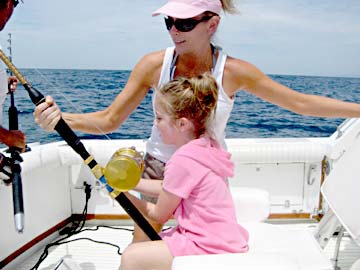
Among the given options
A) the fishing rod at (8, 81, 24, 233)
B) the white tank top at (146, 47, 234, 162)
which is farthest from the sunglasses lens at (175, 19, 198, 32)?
the fishing rod at (8, 81, 24, 233)

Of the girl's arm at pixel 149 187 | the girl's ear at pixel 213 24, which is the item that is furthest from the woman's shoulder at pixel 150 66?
the girl's arm at pixel 149 187

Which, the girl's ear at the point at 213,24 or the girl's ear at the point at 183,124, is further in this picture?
the girl's ear at the point at 213,24

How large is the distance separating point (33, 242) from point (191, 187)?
175 cm

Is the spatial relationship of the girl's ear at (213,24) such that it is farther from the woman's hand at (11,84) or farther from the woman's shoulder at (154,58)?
the woman's hand at (11,84)

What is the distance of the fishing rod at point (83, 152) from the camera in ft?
4.65

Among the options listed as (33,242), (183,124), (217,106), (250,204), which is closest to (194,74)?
(217,106)

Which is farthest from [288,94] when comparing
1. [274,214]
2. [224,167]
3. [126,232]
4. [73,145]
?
[126,232]

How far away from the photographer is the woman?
175 cm

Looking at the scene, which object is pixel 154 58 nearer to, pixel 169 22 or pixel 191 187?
pixel 169 22

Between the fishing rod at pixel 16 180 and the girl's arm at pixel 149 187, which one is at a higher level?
the fishing rod at pixel 16 180

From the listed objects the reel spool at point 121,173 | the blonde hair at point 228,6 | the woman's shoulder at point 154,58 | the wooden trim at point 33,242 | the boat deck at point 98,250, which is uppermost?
the blonde hair at point 228,6

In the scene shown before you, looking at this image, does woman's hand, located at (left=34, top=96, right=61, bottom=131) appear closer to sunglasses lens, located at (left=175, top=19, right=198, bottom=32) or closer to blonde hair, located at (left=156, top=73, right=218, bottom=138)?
blonde hair, located at (left=156, top=73, right=218, bottom=138)

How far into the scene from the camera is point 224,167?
162 cm

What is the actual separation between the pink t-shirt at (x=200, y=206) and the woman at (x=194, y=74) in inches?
8.5
